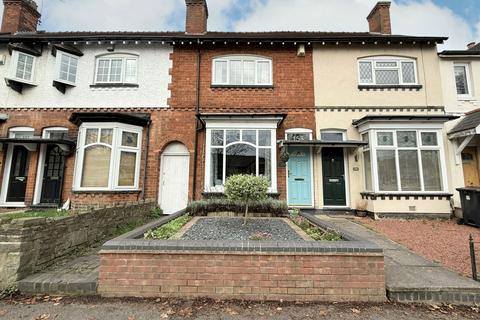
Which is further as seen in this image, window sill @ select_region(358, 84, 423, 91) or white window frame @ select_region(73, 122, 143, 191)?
window sill @ select_region(358, 84, 423, 91)

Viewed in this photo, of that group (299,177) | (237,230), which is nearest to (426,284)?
(237,230)

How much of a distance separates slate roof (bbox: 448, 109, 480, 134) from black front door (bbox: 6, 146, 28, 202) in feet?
54.8

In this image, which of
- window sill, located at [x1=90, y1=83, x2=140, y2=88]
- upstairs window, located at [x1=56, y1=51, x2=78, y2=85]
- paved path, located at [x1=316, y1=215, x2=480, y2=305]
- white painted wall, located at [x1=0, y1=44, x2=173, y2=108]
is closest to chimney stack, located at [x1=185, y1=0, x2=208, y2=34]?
white painted wall, located at [x1=0, y1=44, x2=173, y2=108]

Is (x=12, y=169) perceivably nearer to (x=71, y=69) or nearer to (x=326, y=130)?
(x=71, y=69)

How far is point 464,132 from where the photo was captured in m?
8.75

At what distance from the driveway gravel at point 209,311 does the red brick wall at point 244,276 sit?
0.13m

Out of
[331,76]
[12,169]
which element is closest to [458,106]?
[331,76]

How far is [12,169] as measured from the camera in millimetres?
9664

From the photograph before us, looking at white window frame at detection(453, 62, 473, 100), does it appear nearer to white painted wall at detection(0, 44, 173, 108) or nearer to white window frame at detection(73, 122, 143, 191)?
white painted wall at detection(0, 44, 173, 108)

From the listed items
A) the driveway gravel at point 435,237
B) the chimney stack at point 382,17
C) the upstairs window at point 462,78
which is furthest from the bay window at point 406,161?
the chimney stack at point 382,17

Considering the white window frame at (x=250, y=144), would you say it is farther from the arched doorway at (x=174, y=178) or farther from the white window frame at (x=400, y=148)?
the white window frame at (x=400, y=148)

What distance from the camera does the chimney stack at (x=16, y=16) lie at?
11.7m

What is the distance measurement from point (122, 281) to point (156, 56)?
9.29m

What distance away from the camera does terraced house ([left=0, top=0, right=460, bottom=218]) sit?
8.91m
